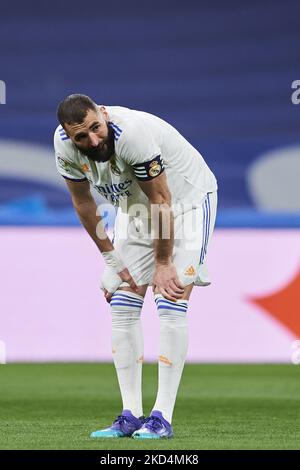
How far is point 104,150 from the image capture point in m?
4.44

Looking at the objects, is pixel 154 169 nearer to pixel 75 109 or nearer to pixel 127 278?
pixel 75 109

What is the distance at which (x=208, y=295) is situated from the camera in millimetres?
8453

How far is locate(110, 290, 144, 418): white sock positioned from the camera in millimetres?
4730

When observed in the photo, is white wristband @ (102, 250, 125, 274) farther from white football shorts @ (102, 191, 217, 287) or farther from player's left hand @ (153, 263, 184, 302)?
player's left hand @ (153, 263, 184, 302)

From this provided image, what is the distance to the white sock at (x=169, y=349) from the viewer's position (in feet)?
15.1

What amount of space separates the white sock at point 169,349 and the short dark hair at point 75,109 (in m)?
0.82

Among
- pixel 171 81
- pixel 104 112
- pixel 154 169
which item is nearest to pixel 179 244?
pixel 154 169

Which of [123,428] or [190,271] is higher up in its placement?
[190,271]

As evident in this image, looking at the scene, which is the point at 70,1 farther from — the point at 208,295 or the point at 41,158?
the point at 208,295

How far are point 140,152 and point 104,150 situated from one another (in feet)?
0.48

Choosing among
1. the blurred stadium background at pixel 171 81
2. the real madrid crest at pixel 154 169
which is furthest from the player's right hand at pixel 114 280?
the blurred stadium background at pixel 171 81

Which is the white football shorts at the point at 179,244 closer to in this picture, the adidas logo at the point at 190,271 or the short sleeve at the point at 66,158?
the adidas logo at the point at 190,271
